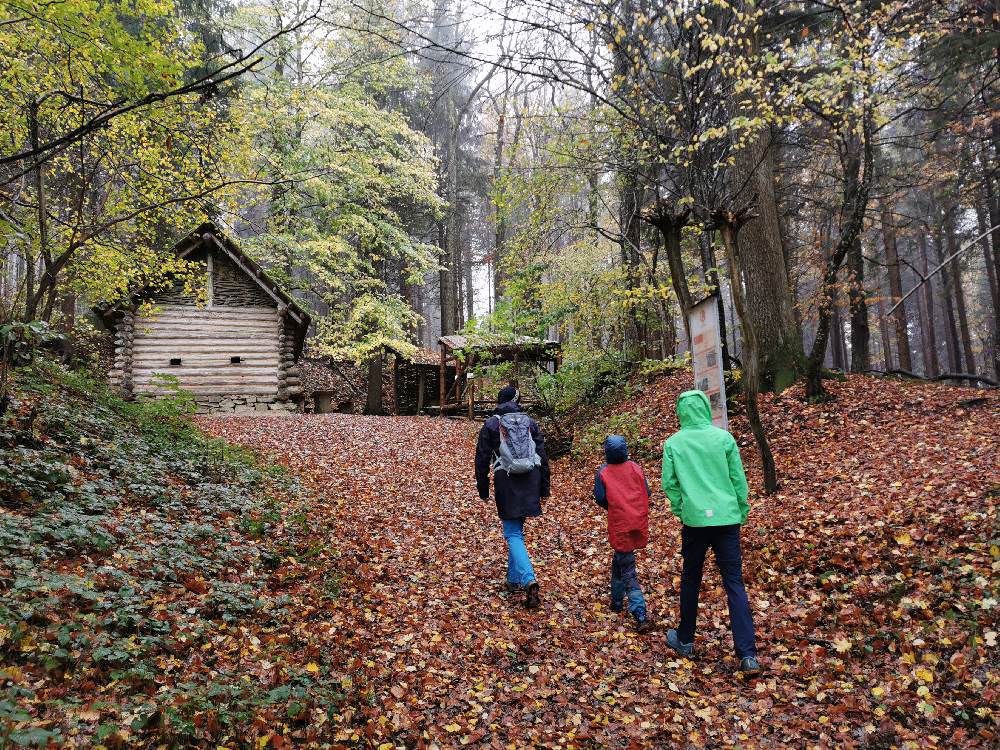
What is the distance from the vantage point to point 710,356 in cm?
624

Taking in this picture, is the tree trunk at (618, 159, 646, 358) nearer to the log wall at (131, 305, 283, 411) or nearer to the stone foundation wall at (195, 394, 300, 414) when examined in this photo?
the stone foundation wall at (195, 394, 300, 414)

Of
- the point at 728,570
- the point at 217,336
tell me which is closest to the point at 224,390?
the point at 217,336

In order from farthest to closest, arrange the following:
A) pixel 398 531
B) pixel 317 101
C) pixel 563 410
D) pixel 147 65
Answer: pixel 317 101, pixel 563 410, pixel 398 531, pixel 147 65

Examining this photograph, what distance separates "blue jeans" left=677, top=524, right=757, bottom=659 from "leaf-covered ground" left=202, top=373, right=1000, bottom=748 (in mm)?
311

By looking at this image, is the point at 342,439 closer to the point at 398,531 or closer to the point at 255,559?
the point at 398,531

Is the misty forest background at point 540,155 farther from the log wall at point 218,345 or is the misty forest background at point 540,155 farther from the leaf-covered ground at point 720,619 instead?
the leaf-covered ground at point 720,619

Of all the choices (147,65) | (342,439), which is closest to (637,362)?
(342,439)

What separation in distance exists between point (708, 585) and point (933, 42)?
11.8 m

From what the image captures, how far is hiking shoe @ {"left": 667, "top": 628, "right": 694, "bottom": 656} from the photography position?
14.4 feet

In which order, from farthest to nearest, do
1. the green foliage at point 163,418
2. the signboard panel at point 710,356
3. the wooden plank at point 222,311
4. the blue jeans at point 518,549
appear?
the wooden plank at point 222,311, the green foliage at point 163,418, the signboard panel at point 710,356, the blue jeans at point 518,549

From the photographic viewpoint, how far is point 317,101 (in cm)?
1819

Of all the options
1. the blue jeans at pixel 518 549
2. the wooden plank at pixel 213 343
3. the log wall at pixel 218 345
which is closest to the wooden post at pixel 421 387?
the log wall at pixel 218 345

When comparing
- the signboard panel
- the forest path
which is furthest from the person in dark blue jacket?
the signboard panel

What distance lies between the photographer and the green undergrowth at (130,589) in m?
2.93
